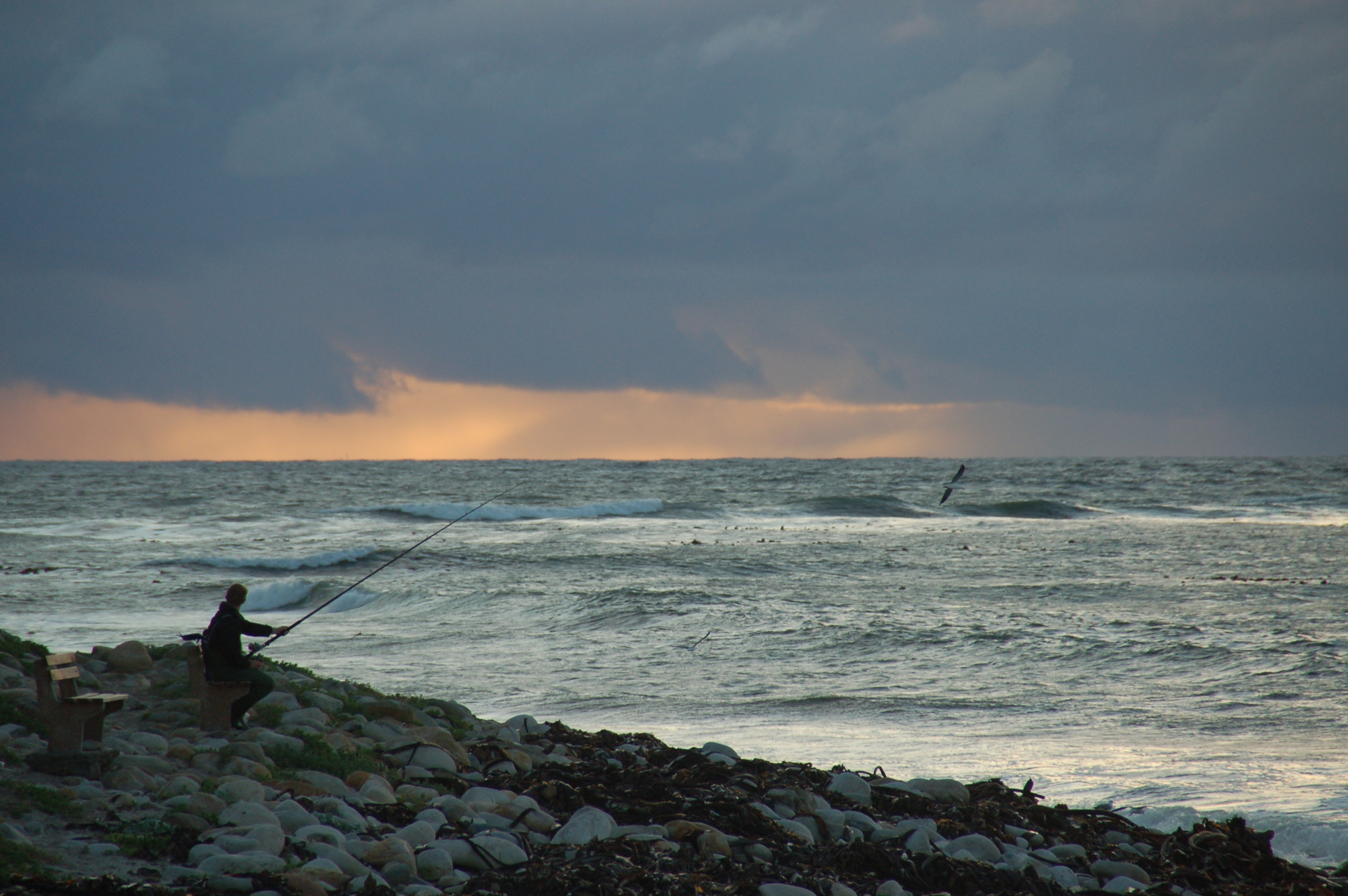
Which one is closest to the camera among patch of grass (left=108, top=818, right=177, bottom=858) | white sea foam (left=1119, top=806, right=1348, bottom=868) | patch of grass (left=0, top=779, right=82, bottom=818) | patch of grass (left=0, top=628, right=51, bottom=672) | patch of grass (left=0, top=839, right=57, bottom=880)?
patch of grass (left=0, top=839, right=57, bottom=880)

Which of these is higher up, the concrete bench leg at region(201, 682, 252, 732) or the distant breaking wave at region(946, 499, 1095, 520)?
the distant breaking wave at region(946, 499, 1095, 520)

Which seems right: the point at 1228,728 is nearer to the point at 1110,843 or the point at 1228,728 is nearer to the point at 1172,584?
the point at 1110,843

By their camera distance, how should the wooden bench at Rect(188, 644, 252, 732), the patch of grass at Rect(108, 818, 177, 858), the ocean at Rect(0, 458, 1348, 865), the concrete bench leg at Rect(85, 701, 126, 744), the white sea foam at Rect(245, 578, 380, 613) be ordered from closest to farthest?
the patch of grass at Rect(108, 818, 177, 858), the concrete bench leg at Rect(85, 701, 126, 744), the wooden bench at Rect(188, 644, 252, 732), the ocean at Rect(0, 458, 1348, 865), the white sea foam at Rect(245, 578, 380, 613)

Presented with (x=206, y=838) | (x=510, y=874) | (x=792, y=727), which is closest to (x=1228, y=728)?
(x=792, y=727)

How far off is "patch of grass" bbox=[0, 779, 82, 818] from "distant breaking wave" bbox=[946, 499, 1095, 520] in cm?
3416

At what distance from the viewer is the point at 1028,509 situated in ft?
122

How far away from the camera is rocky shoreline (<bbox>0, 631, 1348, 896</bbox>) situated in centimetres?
400

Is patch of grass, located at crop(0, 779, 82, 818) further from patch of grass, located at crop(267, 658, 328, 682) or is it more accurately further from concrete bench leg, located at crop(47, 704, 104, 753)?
patch of grass, located at crop(267, 658, 328, 682)

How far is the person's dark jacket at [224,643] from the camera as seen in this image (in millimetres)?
5812

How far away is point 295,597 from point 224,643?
13972 millimetres

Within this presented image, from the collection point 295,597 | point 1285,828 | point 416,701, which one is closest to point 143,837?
point 416,701

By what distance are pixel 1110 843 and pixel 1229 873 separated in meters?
0.59

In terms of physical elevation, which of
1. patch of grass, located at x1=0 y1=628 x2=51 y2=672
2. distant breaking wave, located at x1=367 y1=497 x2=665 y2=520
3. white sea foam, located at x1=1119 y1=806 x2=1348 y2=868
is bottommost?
white sea foam, located at x1=1119 y1=806 x2=1348 y2=868

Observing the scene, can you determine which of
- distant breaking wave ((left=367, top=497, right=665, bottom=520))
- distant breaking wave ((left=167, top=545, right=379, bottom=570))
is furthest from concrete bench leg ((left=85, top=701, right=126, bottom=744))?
distant breaking wave ((left=367, top=497, right=665, bottom=520))
